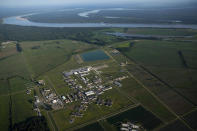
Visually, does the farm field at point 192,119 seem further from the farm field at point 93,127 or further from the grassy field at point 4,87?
the grassy field at point 4,87

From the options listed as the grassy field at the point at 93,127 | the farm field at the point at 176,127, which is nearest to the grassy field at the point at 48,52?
the grassy field at the point at 93,127

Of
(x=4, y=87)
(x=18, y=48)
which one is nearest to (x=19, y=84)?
(x=4, y=87)

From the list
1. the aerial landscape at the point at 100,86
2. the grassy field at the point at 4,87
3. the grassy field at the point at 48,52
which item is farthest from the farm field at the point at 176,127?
the grassy field at the point at 48,52

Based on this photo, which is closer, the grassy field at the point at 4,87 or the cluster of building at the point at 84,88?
the cluster of building at the point at 84,88

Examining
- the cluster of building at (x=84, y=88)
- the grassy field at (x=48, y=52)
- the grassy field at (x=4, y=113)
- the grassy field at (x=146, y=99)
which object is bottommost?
the grassy field at (x=4, y=113)

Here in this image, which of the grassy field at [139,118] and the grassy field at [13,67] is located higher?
the grassy field at [13,67]

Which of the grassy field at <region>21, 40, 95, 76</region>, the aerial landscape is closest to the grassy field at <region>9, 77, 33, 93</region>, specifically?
the aerial landscape

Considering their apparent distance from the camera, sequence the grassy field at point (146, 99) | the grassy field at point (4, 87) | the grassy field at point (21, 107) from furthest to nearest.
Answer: the grassy field at point (4, 87) → the grassy field at point (21, 107) → the grassy field at point (146, 99)

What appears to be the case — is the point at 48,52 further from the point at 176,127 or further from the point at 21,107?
the point at 176,127

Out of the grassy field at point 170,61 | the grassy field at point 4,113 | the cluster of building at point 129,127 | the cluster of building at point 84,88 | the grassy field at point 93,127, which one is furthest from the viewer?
the grassy field at point 170,61

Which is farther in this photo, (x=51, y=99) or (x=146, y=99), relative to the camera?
(x=51, y=99)

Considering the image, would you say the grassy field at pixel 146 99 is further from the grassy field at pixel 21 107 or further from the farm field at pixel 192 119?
the grassy field at pixel 21 107

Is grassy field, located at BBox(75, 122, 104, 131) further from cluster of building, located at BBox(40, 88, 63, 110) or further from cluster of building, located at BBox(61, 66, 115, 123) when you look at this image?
cluster of building, located at BBox(40, 88, 63, 110)
